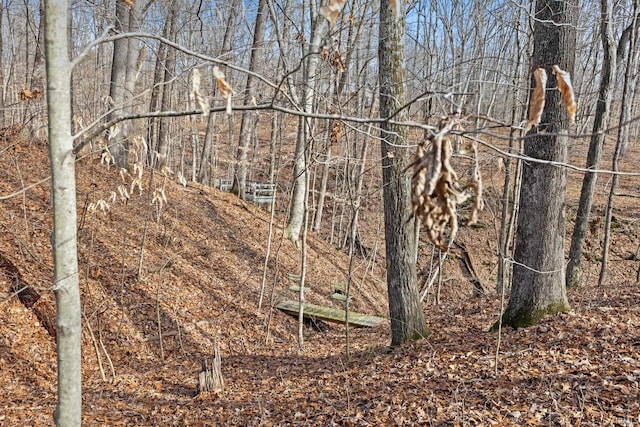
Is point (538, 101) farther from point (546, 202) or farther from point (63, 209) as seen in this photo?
point (546, 202)

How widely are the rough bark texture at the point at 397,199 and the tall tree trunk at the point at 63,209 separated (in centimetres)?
345

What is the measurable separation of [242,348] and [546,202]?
15.6 feet

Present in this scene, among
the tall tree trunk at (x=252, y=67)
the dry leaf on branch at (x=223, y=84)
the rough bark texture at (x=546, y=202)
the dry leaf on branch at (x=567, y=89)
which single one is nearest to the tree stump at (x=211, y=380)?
the rough bark texture at (x=546, y=202)

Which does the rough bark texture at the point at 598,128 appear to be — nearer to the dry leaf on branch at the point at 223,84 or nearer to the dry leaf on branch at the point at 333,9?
the dry leaf on branch at the point at 333,9

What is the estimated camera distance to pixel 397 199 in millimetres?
5336

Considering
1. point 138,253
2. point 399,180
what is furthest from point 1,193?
point 399,180

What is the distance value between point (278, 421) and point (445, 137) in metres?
3.74

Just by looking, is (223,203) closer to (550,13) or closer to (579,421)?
(550,13)

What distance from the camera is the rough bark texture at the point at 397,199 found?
520 centimetres

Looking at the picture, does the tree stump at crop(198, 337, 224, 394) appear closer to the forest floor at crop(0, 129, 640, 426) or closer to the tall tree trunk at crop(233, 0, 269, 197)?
the forest floor at crop(0, 129, 640, 426)

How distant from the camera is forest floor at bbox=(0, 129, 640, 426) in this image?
3977mm

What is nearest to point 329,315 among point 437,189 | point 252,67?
point 252,67

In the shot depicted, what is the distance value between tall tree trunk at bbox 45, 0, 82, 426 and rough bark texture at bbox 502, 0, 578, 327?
163 inches

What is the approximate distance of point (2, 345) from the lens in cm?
553
